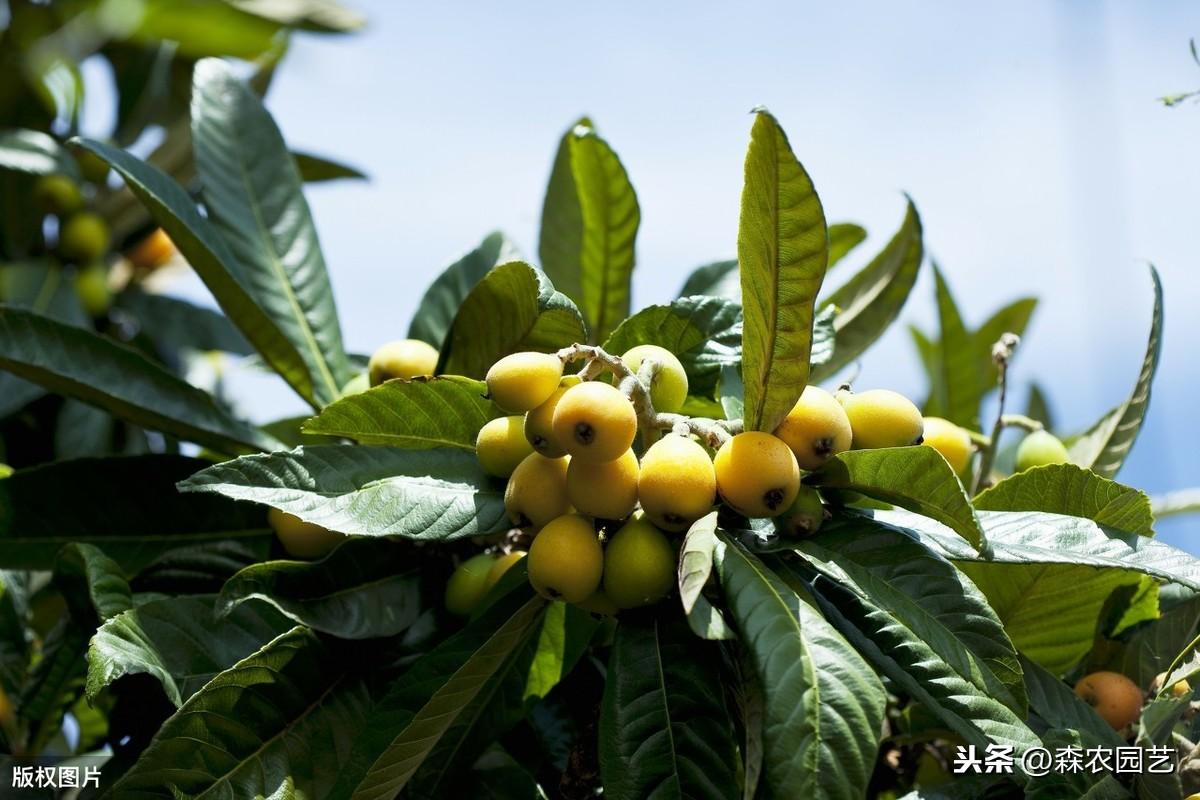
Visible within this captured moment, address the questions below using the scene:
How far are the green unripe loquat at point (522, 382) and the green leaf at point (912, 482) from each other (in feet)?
0.98

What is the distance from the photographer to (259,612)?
1460 mm

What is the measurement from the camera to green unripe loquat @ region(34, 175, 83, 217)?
2.82 m

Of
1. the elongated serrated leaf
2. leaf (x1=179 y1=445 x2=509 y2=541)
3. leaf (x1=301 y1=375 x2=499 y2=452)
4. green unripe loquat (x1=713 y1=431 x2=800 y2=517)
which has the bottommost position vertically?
the elongated serrated leaf

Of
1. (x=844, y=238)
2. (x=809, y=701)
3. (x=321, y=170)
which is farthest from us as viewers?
(x=321, y=170)

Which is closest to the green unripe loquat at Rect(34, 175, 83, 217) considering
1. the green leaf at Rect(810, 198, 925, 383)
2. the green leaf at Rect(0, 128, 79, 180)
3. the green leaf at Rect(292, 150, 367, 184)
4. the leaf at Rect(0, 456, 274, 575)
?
the green leaf at Rect(0, 128, 79, 180)

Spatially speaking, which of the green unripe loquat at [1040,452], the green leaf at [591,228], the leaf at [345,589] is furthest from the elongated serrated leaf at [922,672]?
the green leaf at [591,228]

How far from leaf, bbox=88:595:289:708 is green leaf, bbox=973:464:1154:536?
88cm

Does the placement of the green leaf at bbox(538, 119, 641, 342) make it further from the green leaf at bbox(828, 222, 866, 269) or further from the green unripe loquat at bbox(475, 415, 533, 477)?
the green unripe loquat at bbox(475, 415, 533, 477)

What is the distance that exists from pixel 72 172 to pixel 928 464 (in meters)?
2.47

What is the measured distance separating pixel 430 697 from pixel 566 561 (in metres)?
0.25

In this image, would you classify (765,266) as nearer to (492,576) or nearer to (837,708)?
(837,708)

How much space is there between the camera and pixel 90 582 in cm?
140

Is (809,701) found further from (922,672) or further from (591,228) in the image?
(591,228)

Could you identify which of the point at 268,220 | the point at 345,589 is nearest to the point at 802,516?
the point at 345,589
